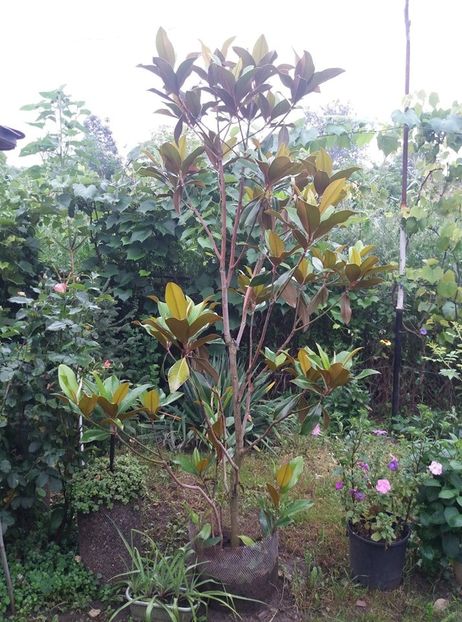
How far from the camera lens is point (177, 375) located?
1.77m

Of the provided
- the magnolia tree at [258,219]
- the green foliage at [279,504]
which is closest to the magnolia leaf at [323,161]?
the magnolia tree at [258,219]

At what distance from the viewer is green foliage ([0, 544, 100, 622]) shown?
2.07m

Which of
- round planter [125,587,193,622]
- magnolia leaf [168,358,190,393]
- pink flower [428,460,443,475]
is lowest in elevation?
round planter [125,587,193,622]

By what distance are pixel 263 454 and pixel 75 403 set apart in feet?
6.38

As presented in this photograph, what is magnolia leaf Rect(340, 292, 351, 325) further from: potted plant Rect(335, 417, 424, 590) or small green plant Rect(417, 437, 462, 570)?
small green plant Rect(417, 437, 462, 570)

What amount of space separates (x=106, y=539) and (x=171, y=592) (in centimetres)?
43

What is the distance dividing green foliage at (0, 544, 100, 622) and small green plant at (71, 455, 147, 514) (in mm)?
230

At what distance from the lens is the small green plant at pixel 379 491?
220 centimetres

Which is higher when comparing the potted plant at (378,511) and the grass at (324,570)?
the potted plant at (378,511)

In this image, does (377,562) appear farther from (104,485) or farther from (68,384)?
(68,384)

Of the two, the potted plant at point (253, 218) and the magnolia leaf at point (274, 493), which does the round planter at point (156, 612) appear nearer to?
the potted plant at point (253, 218)

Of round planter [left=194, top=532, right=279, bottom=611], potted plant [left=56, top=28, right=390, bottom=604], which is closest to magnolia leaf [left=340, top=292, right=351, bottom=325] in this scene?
potted plant [left=56, top=28, right=390, bottom=604]

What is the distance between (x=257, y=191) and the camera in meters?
2.19

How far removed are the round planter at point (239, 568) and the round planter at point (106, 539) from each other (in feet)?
1.31
